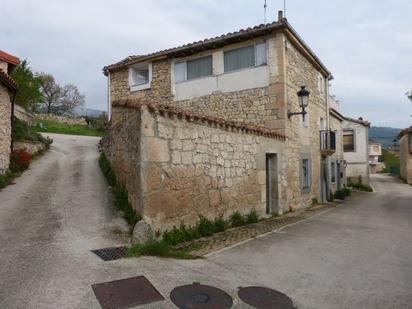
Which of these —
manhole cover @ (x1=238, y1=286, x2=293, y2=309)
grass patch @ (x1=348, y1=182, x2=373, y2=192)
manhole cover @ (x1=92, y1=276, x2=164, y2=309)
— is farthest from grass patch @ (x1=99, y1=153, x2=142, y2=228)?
grass patch @ (x1=348, y1=182, x2=373, y2=192)

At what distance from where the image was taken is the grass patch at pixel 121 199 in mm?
6608

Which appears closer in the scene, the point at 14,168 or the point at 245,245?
the point at 245,245

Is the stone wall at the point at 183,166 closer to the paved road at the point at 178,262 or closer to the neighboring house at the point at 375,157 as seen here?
the paved road at the point at 178,262

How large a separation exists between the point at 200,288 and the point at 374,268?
2848mm

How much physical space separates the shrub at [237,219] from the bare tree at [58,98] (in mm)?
33992

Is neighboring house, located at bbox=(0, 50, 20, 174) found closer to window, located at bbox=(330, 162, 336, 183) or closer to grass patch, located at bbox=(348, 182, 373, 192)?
window, located at bbox=(330, 162, 336, 183)

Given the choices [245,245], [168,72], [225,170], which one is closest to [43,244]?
[245,245]

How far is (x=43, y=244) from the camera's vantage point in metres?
5.32

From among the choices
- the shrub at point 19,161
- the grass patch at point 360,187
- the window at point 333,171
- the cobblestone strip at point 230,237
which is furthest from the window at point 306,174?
the grass patch at point 360,187

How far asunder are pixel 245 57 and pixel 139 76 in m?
6.15

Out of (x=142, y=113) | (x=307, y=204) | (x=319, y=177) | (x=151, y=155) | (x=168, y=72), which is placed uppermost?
(x=168, y=72)

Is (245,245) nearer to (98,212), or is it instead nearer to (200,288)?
(200,288)

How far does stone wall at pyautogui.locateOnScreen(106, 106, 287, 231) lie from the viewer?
244 inches

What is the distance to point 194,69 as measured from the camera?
13.8 metres
